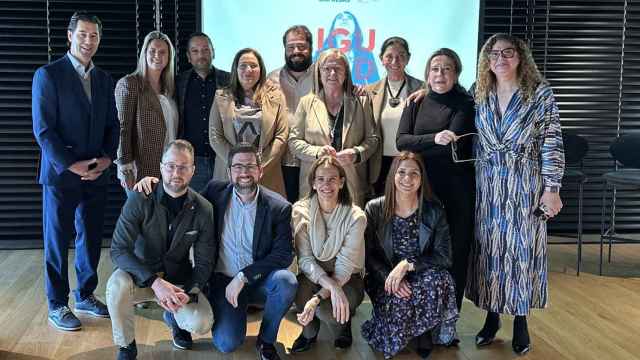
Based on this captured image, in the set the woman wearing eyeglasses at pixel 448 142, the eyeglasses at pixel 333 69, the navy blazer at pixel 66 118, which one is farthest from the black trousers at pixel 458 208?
the navy blazer at pixel 66 118

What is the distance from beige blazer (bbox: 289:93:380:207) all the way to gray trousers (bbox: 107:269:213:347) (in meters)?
1.04

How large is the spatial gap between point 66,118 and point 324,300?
5.51 ft

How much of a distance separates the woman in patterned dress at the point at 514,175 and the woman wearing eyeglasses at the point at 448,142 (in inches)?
3.9

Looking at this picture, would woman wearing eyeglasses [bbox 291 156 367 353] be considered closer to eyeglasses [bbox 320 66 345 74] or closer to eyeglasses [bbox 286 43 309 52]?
eyeglasses [bbox 320 66 345 74]

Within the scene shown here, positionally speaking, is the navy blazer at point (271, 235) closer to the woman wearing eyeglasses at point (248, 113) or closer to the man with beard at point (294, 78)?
the woman wearing eyeglasses at point (248, 113)

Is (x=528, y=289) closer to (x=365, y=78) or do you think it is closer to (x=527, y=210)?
(x=527, y=210)

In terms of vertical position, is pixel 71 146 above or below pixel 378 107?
below

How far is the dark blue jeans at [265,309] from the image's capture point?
3.36m

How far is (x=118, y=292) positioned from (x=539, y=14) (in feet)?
14.6

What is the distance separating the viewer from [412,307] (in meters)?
3.46

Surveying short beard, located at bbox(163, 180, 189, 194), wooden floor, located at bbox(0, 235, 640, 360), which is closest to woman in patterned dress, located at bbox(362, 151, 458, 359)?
wooden floor, located at bbox(0, 235, 640, 360)

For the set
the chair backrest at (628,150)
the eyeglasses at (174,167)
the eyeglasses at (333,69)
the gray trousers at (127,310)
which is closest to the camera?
the gray trousers at (127,310)

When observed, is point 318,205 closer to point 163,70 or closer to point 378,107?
point 378,107

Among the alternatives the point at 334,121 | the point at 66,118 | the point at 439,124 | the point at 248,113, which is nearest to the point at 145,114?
the point at 66,118
